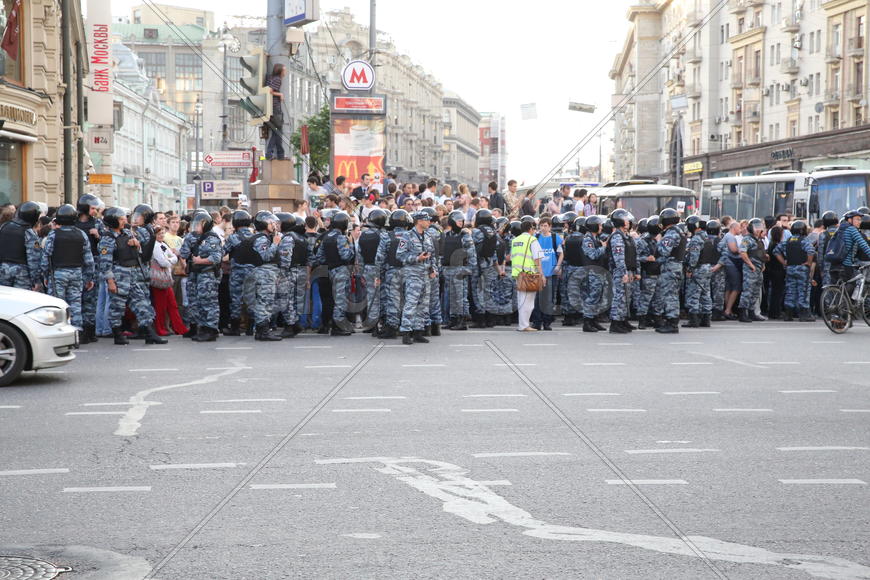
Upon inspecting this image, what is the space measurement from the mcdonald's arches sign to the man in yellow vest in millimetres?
17772

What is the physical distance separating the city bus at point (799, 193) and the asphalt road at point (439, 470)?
861 inches

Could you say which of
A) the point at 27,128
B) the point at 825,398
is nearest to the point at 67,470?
the point at 825,398

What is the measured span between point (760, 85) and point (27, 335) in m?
64.8

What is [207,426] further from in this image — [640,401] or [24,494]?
[640,401]

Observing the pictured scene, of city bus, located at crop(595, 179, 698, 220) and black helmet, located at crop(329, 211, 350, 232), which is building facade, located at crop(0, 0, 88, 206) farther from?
city bus, located at crop(595, 179, 698, 220)

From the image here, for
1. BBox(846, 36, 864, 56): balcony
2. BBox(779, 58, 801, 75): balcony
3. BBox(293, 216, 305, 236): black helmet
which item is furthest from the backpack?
BBox(779, 58, 801, 75): balcony

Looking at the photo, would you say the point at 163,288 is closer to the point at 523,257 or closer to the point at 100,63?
the point at 523,257

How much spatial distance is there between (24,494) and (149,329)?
10083 mm

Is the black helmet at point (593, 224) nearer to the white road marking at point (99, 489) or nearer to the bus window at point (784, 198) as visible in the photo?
the white road marking at point (99, 489)

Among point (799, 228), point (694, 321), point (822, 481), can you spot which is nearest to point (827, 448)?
point (822, 481)

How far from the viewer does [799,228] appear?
21.9 meters

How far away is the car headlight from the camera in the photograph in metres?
12.4

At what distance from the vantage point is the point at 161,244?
58.5 ft

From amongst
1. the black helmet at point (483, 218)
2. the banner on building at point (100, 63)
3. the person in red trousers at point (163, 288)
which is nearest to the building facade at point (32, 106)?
the banner on building at point (100, 63)
